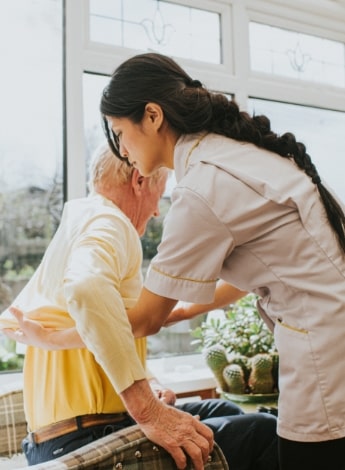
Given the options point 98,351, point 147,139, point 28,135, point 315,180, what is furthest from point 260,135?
point 28,135

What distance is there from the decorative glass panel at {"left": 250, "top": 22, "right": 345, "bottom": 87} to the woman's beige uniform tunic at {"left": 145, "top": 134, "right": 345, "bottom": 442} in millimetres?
2286

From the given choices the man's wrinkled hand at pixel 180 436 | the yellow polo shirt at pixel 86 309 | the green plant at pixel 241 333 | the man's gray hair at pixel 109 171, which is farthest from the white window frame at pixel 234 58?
the man's wrinkled hand at pixel 180 436

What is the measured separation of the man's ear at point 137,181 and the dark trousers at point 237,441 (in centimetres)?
65

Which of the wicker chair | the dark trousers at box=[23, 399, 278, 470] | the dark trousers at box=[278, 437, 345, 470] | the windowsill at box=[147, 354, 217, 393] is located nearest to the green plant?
the windowsill at box=[147, 354, 217, 393]

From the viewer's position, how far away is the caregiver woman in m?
1.12

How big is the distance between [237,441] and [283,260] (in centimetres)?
58

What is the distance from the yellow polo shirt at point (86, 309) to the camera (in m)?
1.14

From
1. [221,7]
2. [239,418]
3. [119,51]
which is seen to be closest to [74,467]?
[239,418]

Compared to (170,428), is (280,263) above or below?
above

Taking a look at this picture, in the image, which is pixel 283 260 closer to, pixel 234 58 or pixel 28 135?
pixel 28 135

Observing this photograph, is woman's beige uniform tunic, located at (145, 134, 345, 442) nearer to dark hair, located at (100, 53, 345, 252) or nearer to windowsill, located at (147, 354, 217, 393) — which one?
dark hair, located at (100, 53, 345, 252)

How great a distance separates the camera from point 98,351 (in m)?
1.14

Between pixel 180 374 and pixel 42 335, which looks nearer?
pixel 42 335

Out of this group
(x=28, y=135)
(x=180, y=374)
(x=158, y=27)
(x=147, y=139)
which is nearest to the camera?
(x=147, y=139)
